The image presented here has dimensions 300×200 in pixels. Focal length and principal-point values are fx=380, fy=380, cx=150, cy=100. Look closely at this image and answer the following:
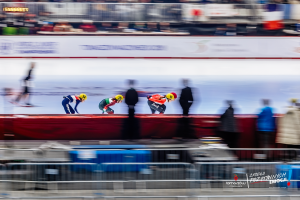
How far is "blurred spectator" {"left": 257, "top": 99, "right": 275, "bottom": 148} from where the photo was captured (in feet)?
21.6

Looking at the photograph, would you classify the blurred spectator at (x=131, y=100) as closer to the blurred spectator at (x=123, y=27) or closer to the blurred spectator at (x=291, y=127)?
the blurred spectator at (x=291, y=127)

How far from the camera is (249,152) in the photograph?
5441mm

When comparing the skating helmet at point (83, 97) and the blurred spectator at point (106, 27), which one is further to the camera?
the blurred spectator at point (106, 27)

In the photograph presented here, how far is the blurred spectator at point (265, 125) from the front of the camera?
21.6 ft

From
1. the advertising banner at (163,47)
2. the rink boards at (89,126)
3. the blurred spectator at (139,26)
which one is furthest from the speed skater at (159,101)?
the blurred spectator at (139,26)

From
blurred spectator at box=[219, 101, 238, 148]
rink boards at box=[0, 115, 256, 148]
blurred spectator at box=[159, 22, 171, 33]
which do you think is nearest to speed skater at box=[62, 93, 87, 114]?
rink boards at box=[0, 115, 256, 148]

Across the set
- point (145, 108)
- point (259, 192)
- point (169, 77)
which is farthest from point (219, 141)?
point (169, 77)

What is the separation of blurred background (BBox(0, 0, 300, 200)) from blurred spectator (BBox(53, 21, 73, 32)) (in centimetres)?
4

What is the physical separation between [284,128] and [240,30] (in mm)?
5494

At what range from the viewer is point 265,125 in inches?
264

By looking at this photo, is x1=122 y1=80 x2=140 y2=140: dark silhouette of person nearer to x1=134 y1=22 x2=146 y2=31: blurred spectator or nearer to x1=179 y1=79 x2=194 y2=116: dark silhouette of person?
x1=179 y1=79 x2=194 y2=116: dark silhouette of person

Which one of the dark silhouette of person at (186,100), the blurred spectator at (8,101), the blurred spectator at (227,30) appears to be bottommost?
the blurred spectator at (8,101)

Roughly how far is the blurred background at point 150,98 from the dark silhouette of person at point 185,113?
3 centimetres

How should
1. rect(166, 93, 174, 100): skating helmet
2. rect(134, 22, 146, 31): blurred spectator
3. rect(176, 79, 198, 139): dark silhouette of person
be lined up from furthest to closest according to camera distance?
rect(134, 22, 146, 31): blurred spectator, rect(166, 93, 174, 100): skating helmet, rect(176, 79, 198, 139): dark silhouette of person
